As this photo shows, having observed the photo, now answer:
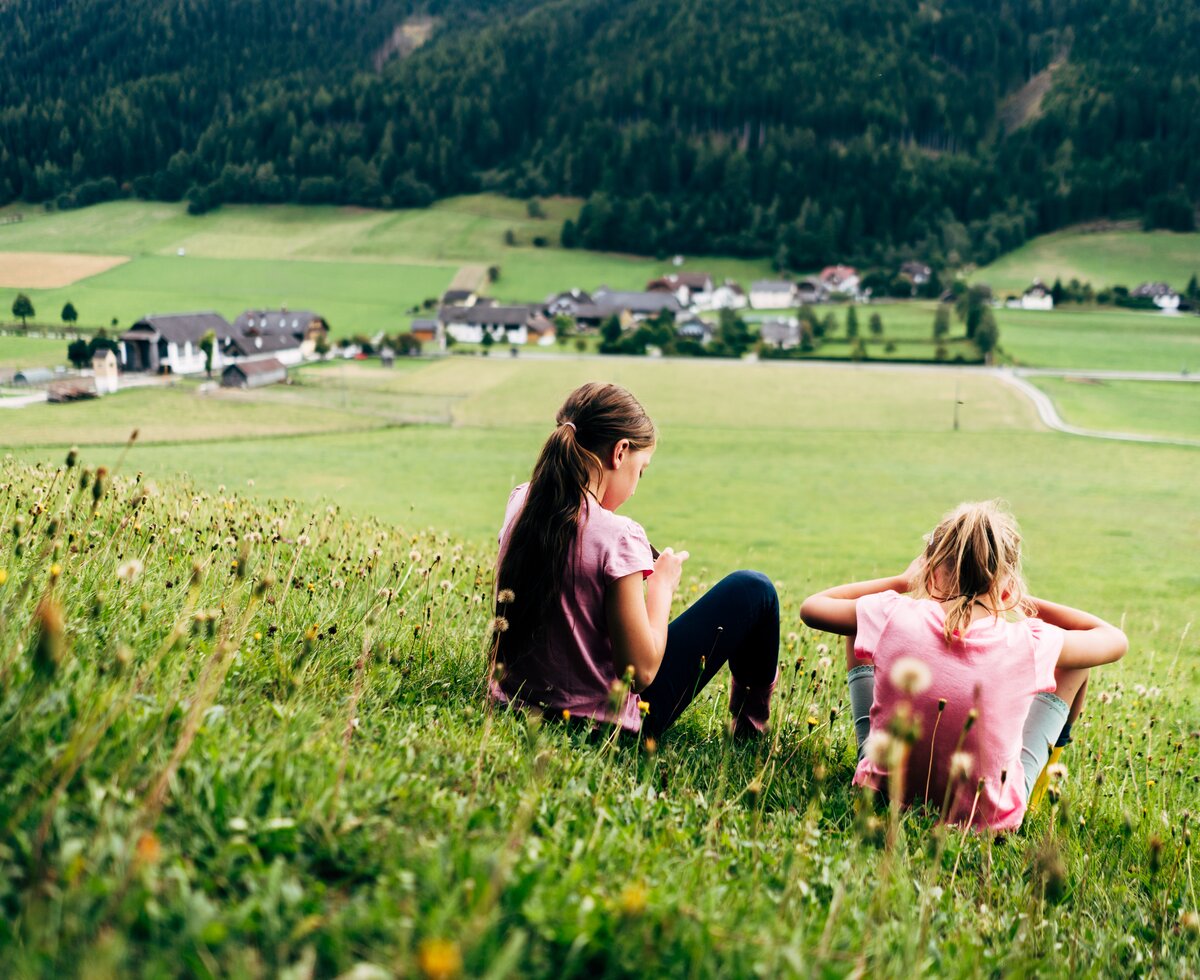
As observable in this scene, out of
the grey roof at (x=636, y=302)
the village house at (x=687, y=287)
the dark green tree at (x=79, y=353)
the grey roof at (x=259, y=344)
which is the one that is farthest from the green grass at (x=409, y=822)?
the village house at (x=687, y=287)

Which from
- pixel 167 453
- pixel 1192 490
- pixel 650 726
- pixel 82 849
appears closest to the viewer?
pixel 82 849

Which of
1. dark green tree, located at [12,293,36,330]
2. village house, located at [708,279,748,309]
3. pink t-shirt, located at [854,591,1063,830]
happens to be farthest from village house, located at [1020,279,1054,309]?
pink t-shirt, located at [854,591,1063,830]

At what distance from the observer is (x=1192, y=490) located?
3081 centimetres

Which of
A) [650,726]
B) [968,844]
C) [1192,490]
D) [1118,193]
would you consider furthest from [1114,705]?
[1118,193]

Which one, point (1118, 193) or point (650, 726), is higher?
point (1118, 193)

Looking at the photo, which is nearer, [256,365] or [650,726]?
[650,726]

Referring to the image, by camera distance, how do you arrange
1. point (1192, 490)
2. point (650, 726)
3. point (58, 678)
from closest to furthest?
point (58, 678) < point (650, 726) < point (1192, 490)

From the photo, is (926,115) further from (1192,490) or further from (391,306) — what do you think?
(1192,490)

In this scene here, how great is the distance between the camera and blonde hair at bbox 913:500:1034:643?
3402 millimetres

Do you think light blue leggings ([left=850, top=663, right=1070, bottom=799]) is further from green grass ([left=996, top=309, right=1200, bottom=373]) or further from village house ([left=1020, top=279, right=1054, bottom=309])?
village house ([left=1020, top=279, right=1054, bottom=309])

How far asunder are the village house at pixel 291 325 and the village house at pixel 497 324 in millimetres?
18242

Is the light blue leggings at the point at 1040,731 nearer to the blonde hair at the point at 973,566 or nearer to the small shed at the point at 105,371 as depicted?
the blonde hair at the point at 973,566

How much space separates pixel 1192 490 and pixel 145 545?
34659 mm

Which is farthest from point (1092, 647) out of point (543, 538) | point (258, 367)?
point (258, 367)
